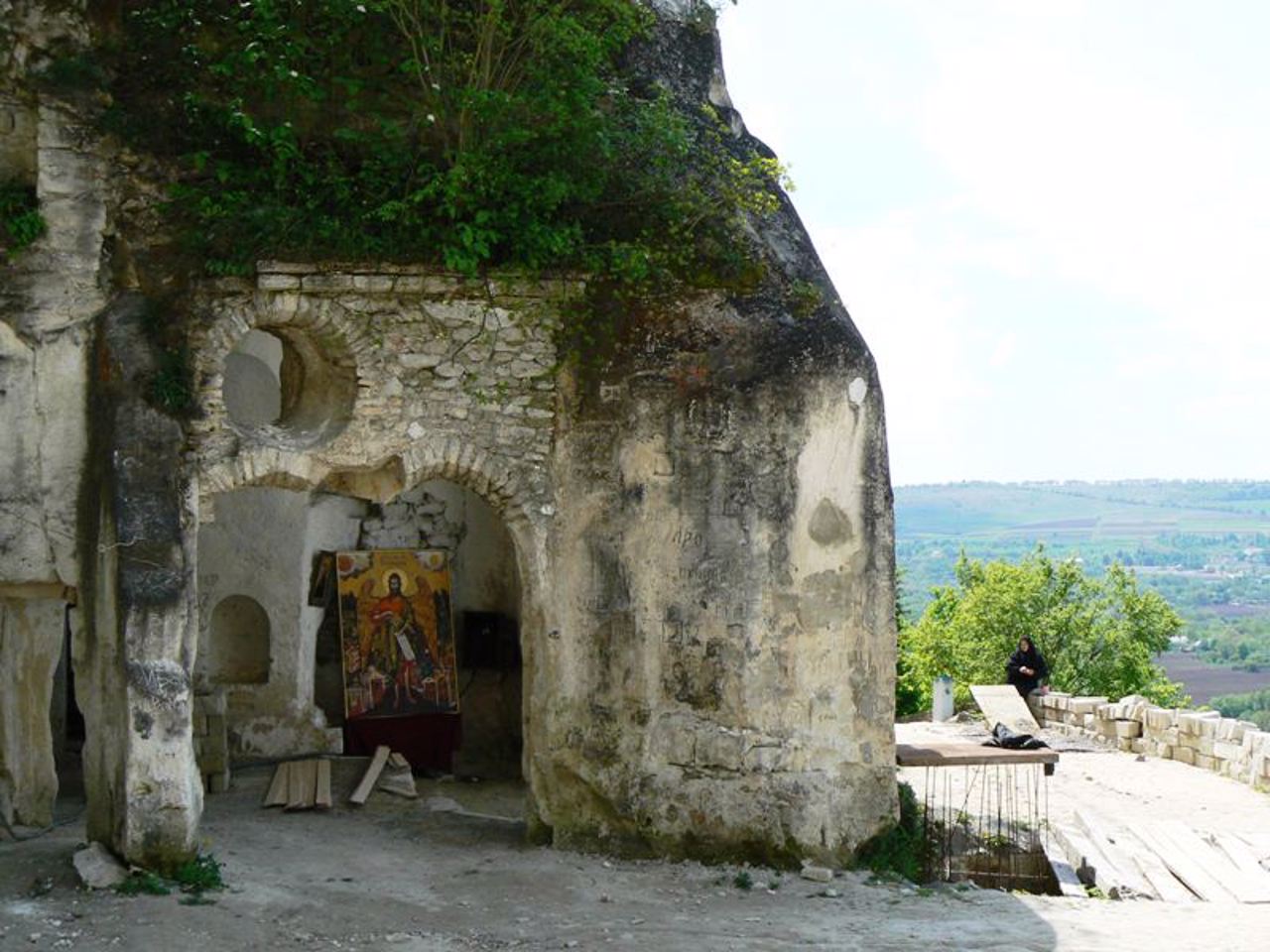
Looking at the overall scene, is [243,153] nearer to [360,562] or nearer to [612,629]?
[612,629]

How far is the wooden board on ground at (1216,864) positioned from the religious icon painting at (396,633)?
23.0ft

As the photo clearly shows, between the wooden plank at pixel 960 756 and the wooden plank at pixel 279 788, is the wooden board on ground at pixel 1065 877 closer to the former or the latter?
the wooden plank at pixel 960 756

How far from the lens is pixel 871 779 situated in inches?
480

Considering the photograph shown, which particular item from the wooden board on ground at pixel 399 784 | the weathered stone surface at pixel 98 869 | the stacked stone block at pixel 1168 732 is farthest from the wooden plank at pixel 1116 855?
the weathered stone surface at pixel 98 869

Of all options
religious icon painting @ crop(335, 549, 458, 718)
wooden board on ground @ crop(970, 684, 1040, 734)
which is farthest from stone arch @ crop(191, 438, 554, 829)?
wooden board on ground @ crop(970, 684, 1040, 734)

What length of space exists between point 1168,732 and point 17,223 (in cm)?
1392

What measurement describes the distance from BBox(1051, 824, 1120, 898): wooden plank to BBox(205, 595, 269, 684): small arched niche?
25.2 ft

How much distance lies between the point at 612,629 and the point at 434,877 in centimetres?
214

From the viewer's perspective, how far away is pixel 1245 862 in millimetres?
13594

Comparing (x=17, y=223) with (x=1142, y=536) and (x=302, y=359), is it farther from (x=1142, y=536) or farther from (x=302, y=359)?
(x=1142, y=536)

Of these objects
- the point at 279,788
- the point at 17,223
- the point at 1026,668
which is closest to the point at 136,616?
the point at 17,223

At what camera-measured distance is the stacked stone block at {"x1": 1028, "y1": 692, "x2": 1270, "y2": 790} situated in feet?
58.5

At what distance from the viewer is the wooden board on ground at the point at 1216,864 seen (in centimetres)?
1265

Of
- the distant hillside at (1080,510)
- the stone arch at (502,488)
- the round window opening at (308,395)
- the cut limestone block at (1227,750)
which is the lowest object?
the cut limestone block at (1227,750)
